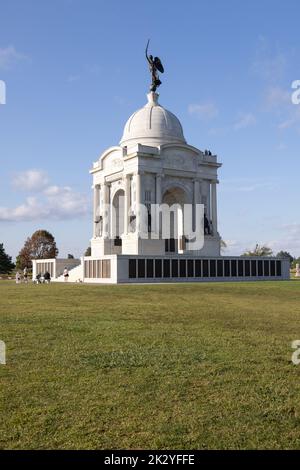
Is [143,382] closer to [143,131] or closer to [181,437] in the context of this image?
[181,437]

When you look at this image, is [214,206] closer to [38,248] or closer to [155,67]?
[155,67]

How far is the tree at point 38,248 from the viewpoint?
99.3 m

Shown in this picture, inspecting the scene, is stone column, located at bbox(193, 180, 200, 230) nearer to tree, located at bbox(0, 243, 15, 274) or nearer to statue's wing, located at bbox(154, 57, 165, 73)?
statue's wing, located at bbox(154, 57, 165, 73)

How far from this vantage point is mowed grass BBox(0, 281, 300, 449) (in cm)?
654

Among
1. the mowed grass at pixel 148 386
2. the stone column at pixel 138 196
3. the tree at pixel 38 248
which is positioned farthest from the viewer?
the tree at pixel 38 248

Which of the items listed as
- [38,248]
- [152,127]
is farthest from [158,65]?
[38,248]

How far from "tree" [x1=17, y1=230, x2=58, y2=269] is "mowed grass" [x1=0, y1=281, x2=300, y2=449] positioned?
86396mm

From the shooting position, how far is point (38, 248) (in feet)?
331

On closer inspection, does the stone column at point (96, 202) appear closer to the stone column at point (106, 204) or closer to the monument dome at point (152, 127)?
the stone column at point (106, 204)

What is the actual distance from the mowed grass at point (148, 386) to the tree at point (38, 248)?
86396 mm

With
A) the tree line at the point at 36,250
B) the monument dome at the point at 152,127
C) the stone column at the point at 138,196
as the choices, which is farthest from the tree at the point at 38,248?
the stone column at the point at 138,196

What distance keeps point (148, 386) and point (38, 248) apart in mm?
95342
